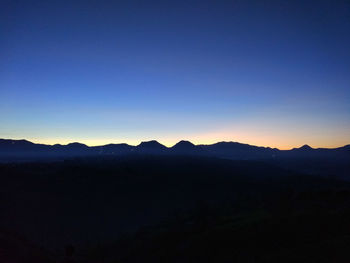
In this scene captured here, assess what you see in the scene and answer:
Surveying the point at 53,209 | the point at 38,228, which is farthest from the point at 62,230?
the point at 53,209

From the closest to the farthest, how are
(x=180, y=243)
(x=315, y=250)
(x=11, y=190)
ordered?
1. (x=315, y=250)
2. (x=180, y=243)
3. (x=11, y=190)

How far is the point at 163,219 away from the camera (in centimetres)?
5675

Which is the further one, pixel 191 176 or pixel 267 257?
pixel 191 176

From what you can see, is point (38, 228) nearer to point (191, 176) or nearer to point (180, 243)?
point (180, 243)

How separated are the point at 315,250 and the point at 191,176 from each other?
86.7 metres

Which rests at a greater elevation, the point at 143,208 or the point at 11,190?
the point at 11,190

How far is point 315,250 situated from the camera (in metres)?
18.0

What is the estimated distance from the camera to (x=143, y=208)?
226 ft

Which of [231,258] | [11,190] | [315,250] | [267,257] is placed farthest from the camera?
[11,190]

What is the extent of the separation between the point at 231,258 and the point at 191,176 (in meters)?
82.5

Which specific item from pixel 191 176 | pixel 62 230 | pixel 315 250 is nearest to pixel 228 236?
pixel 315 250

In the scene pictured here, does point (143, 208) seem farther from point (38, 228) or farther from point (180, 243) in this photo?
point (180, 243)

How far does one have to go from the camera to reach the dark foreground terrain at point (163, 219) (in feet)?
75.4

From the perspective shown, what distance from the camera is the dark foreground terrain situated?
22984 mm
